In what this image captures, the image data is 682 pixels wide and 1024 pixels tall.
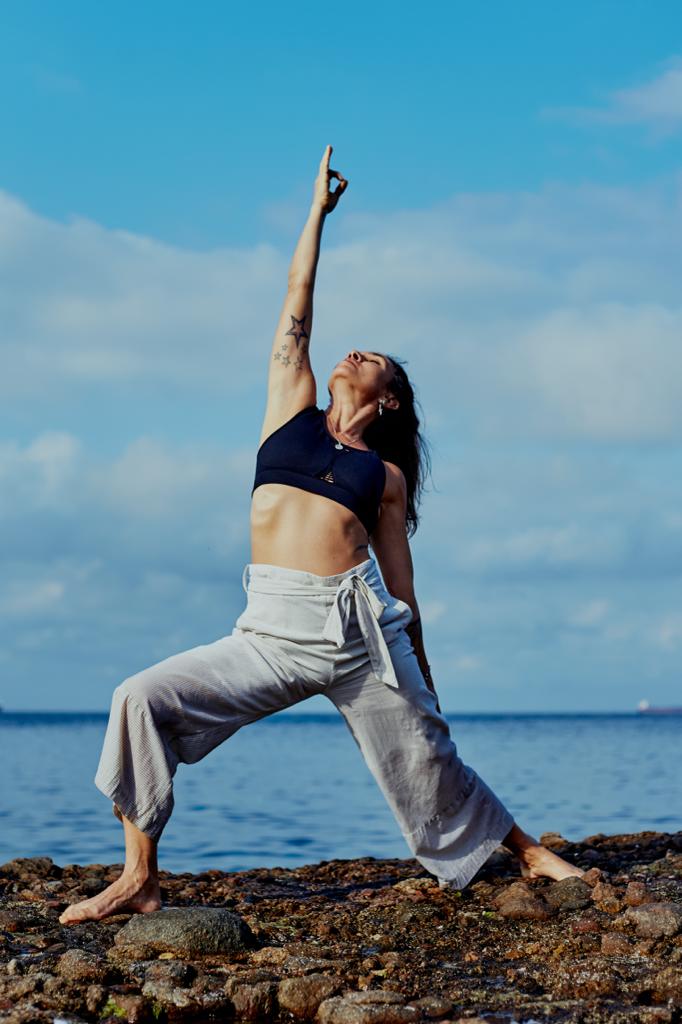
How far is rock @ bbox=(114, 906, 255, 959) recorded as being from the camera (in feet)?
15.2

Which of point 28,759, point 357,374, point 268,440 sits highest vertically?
point 357,374

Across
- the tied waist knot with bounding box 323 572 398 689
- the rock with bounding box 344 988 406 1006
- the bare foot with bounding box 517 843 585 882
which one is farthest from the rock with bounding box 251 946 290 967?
the bare foot with bounding box 517 843 585 882

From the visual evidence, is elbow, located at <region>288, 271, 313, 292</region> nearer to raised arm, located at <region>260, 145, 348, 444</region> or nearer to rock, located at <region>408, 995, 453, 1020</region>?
raised arm, located at <region>260, 145, 348, 444</region>

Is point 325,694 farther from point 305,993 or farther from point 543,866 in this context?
point 305,993

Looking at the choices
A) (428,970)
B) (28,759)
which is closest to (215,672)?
(428,970)

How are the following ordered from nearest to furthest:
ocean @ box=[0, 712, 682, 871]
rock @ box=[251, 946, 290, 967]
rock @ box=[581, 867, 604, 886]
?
rock @ box=[251, 946, 290, 967] < rock @ box=[581, 867, 604, 886] < ocean @ box=[0, 712, 682, 871]

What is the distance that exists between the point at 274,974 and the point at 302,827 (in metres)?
9.81

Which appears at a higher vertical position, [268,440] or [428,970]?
[268,440]

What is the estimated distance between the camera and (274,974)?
14.2 feet

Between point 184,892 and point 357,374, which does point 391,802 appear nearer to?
point 184,892

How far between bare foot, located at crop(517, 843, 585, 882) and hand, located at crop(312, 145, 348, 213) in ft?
10.5

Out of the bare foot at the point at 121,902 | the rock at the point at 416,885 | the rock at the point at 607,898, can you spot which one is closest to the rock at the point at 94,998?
the bare foot at the point at 121,902

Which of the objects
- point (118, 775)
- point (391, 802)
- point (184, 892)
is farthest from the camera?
point (184, 892)

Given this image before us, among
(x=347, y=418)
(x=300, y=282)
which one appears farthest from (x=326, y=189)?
(x=347, y=418)
